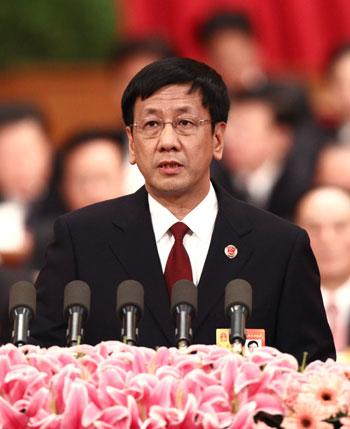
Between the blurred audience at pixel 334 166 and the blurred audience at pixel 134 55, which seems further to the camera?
the blurred audience at pixel 134 55

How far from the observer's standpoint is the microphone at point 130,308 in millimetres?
3342

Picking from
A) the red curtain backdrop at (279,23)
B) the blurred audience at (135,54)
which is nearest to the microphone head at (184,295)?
the blurred audience at (135,54)

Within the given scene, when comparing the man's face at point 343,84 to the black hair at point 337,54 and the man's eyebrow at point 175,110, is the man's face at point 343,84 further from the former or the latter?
the man's eyebrow at point 175,110

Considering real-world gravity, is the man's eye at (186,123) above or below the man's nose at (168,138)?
above

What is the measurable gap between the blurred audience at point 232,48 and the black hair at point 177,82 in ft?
15.7

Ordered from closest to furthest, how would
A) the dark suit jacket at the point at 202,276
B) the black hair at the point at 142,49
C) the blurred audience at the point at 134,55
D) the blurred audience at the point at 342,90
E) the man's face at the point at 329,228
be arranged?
the dark suit jacket at the point at 202,276 → the man's face at the point at 329,228 → the blurred audience at the point at 342,90 → the blurred audience at the point at 134,55 → the black hair at the point at 142,49

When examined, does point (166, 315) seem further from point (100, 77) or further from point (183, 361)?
point (100, 77)

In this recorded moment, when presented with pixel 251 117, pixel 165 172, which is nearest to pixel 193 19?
pixel 251 117

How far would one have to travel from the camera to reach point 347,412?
10.1 ft

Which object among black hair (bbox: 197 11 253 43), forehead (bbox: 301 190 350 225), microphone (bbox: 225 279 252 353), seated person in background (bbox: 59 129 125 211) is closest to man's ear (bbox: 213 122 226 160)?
microphone (bbox: 225 279 252 353)

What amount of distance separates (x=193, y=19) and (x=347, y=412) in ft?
22.5

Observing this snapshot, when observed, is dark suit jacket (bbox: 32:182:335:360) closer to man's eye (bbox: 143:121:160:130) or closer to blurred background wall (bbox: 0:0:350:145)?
man's eye (bbox: 143:121:160:130)

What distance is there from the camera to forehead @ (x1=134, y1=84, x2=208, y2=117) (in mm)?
3785

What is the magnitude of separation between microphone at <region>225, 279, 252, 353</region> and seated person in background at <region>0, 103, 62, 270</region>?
4143 mm
